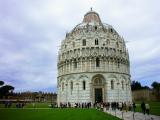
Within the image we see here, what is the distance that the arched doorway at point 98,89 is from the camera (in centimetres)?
5397

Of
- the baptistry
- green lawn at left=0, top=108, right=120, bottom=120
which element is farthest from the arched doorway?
green lawn at left=0, top=108, right=120, bottom=120

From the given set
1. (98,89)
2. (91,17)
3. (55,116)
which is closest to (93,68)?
(98,89)

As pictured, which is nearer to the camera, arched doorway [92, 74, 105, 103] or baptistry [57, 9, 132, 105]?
arched doorway [92, 74, 105, 103]

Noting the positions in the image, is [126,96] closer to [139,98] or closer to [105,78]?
[105,78]

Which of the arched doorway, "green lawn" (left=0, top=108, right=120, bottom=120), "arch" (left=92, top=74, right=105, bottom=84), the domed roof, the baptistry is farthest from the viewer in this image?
the domed roof

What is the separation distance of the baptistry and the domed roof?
5.30 meters

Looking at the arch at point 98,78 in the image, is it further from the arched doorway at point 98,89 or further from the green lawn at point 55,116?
the green lawn at point 55,116

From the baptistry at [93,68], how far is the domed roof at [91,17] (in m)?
5.30

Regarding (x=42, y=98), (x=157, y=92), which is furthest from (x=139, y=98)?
(x=42, y=98)

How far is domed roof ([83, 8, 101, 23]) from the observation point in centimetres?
6666

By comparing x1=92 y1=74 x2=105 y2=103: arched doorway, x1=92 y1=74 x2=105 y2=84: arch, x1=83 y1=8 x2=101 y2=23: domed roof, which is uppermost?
x1=83 y1=8 x2=101 y2=23: domed roof

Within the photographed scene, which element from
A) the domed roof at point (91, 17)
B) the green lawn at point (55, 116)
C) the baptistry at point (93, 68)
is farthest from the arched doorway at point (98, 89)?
the green lawn at point (55, 116)

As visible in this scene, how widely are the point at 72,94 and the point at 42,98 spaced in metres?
73.3

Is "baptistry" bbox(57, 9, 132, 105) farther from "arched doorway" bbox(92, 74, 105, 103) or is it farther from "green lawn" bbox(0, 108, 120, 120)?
"green lawn" bbox(0, 108, 120, 120)
